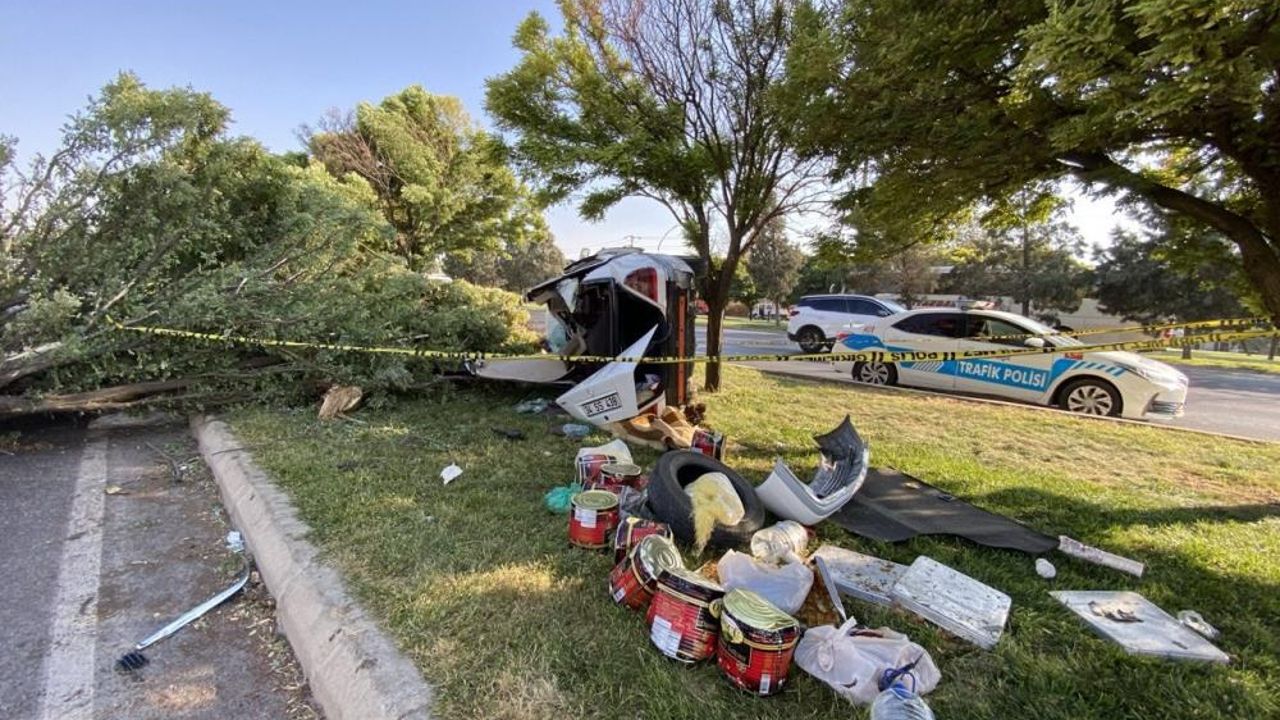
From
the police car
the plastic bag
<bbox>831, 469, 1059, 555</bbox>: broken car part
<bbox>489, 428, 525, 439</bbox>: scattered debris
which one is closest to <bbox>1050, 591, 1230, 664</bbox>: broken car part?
<bbox>831, 469, 1059, 555</bbox>: broken car part

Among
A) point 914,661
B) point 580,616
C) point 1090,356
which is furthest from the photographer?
point 1090,356

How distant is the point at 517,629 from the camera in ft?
8.00

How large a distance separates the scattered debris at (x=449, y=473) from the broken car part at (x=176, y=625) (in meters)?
1.29

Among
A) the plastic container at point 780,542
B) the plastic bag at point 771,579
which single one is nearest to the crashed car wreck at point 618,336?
the plastic container at point 780,542

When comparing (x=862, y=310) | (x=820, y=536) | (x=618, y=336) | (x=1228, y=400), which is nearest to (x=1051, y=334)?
(x=1228, y=400)

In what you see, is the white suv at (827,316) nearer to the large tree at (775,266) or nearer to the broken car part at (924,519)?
the broken car part at (924,519)

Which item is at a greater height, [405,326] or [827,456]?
[405,326]

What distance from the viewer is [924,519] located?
12.7 feet

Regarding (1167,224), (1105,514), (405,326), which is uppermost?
(1167,224)

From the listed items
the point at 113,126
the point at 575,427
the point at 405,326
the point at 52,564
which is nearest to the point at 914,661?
the point at 575,427

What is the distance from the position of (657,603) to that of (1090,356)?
28.0ft

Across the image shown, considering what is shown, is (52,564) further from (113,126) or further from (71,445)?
(113,126)

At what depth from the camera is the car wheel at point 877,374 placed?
1047cm

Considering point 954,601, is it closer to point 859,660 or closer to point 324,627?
point 859,660
